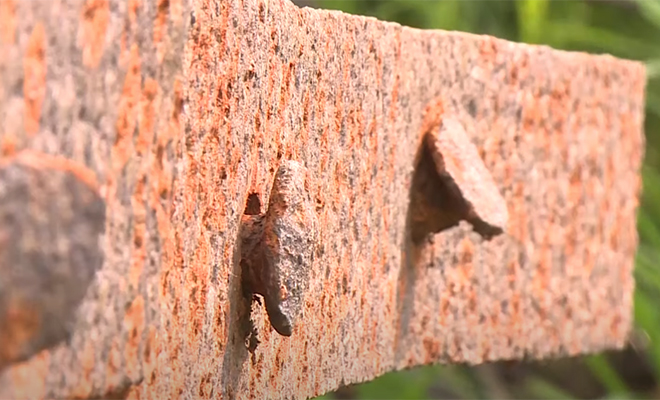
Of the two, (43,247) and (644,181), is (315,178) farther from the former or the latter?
(644,181)

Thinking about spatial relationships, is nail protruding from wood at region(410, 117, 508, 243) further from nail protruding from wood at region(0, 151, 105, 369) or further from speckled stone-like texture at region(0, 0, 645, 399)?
nail protruding from wood at region(0, 151, 105, 369)

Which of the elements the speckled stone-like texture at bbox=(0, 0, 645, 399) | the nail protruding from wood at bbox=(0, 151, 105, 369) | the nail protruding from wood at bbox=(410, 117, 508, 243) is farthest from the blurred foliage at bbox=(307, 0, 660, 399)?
the nail protruding from wood at bbox=(0, 151, 105, 369)

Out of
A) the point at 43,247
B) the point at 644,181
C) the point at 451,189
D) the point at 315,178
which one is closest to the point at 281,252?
the point at 315,178

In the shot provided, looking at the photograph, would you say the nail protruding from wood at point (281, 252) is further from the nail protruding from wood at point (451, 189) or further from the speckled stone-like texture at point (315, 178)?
the nail protruding from wood at point (451, 189)

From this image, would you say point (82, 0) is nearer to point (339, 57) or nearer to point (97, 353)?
point (97, 353)

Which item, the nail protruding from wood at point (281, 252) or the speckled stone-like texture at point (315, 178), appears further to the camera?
the nail protruding from wood at point (281, 252)

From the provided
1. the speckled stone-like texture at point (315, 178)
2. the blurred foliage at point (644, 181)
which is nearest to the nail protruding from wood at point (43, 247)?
the speckled stone-like texture at point (315, 178)
